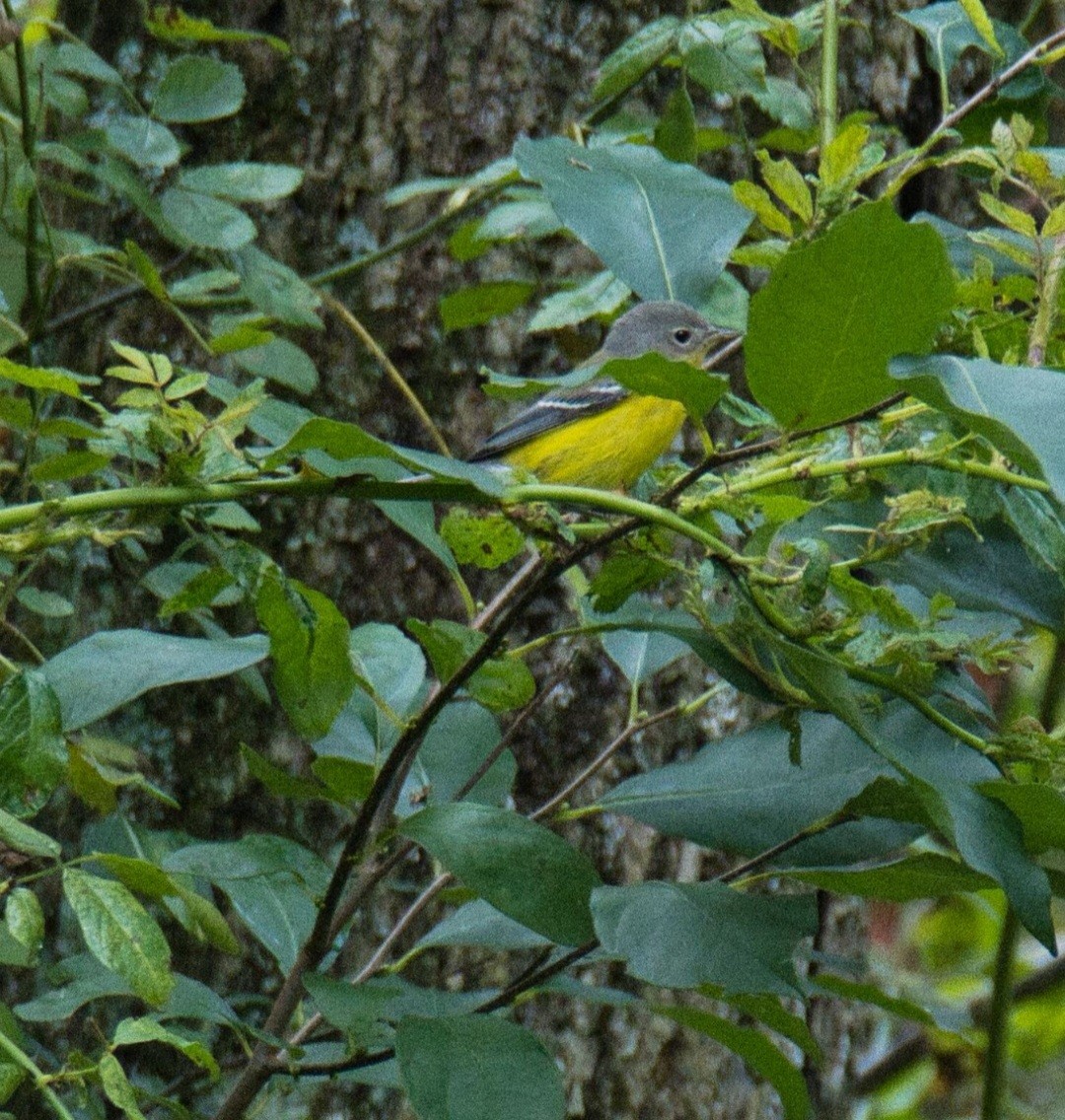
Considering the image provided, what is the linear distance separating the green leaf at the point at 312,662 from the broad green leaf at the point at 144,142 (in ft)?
3.07

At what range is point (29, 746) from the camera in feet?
4.17

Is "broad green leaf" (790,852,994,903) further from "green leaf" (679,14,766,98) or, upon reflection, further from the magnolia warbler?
the magnolia warbler

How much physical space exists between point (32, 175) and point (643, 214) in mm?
763

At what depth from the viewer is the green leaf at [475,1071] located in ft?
4.16

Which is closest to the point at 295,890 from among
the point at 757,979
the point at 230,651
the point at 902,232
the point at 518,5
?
the point at 230,651

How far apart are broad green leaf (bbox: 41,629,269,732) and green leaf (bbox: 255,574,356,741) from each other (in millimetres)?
99

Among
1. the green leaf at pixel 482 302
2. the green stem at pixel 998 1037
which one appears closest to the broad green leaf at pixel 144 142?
the green leaf at pixel 482 302

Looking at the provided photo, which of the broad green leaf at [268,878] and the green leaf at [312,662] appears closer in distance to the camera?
the green leaf at [312,662]

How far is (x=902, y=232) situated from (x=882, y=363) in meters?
0.10

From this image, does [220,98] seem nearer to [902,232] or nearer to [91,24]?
[91,24]

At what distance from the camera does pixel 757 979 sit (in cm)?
128

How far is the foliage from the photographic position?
1135mm

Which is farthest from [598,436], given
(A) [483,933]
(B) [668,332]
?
(A) [483,933]

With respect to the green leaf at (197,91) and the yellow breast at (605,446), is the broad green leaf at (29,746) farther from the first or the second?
the yellow breast at (605,446)
